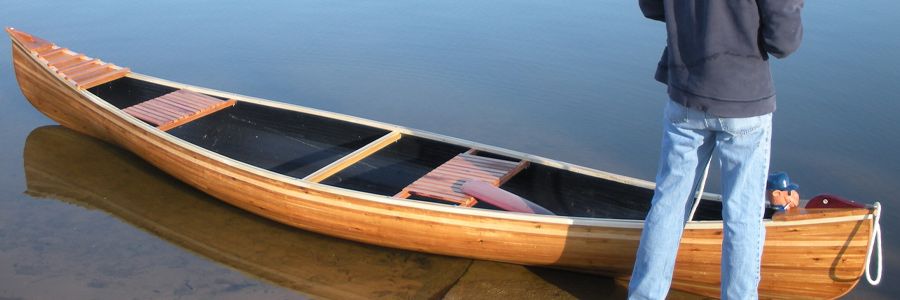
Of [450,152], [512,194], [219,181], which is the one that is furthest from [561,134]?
[219,181]

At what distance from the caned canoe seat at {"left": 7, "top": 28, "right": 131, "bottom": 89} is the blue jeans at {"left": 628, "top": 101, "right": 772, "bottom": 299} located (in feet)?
16.7

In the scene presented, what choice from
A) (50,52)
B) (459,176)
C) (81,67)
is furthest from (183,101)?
(459,176)

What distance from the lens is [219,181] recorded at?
6.10m

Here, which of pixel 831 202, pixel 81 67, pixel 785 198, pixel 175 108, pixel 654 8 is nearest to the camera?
pixel 654 8

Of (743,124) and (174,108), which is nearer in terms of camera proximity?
(743,124)

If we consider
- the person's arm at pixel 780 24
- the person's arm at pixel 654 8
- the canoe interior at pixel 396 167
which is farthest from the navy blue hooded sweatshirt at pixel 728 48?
the canoe interior at pixel 396 167

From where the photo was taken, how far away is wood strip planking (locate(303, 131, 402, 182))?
19.1 feet

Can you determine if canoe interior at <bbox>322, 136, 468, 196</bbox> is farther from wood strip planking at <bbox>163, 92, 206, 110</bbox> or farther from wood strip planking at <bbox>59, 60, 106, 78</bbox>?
wood strip planking at <bbox>59, 60, 106, 78</bbox>

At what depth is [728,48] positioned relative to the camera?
3703mm

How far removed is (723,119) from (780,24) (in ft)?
1.60

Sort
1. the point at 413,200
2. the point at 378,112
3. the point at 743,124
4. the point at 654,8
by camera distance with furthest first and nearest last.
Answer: the point at 378,112
the point at 413,200
the point at 654,8
the point at 743,124

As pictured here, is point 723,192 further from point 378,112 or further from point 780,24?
point 378,112

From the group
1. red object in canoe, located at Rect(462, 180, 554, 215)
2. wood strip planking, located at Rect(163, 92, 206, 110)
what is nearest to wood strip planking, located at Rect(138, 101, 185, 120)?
wood strip planking, located at Rect(163, 92, 206, 110)

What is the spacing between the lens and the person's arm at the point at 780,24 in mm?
3511
